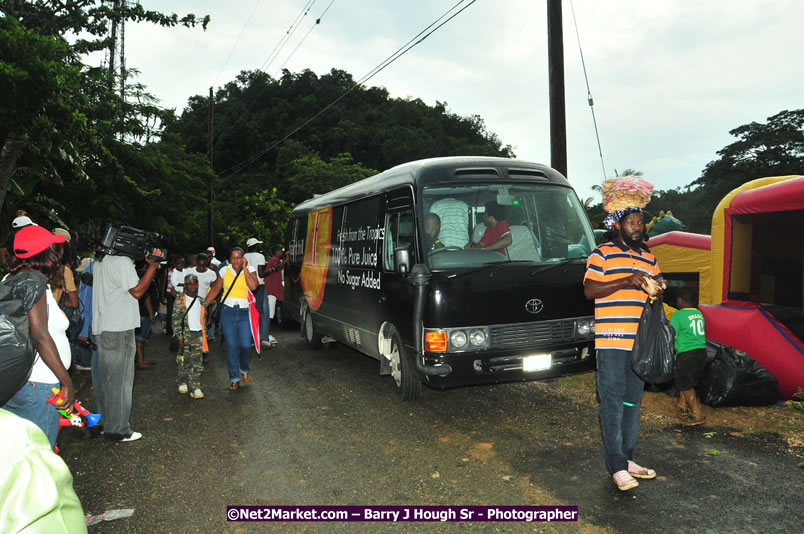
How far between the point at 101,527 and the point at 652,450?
441cm

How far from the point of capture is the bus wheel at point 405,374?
6.67 m

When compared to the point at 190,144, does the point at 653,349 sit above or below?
below

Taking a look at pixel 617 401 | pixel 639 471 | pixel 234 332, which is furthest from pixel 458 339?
pixel 234 332

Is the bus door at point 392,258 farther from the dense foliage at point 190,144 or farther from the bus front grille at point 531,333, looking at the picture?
the dense foliage at point 190,144

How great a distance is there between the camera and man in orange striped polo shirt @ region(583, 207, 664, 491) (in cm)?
422

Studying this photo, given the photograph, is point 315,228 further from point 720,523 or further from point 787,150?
point 787,150

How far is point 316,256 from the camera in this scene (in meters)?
10.5

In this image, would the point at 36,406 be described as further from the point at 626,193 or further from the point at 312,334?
the point at 312,334

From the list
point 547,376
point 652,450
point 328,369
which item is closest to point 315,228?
point 328,369

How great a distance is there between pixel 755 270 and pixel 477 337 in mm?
Result: 7375

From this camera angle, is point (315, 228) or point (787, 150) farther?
point (787, 150)

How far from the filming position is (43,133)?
11.8m

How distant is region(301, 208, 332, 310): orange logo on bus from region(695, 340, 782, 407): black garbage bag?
5.83m

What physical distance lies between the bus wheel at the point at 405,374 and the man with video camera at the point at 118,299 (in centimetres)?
276
